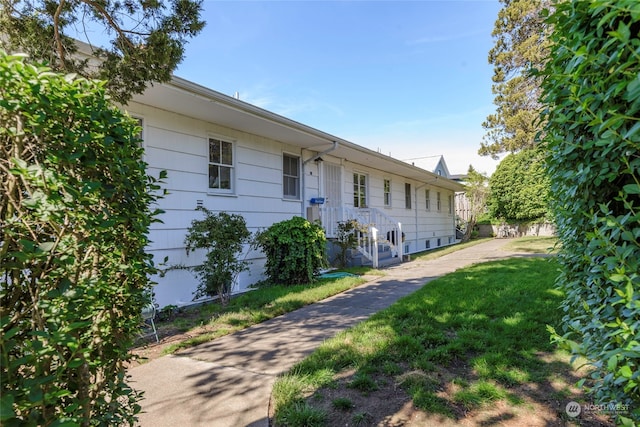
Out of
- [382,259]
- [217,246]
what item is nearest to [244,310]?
[217,246]

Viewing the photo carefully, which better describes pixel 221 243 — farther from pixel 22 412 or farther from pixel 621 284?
pixel 621 284

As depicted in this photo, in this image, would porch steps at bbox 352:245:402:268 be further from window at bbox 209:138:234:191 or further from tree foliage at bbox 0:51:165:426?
tree foliage at bbox 0:51:165:426

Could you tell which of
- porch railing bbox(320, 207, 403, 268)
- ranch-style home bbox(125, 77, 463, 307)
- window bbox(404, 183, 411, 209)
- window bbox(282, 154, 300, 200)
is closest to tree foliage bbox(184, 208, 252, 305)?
ranch-style home bbox(125, 77, 463, 307)

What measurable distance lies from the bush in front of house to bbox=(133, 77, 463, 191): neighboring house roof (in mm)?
2249

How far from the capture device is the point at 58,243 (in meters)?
1.27

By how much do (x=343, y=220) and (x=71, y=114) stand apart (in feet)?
30.2

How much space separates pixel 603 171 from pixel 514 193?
24.4 meters

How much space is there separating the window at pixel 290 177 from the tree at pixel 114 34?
17.4ft

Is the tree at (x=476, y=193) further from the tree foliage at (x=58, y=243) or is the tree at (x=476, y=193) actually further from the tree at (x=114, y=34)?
the tree foliage at (x=58, y=243)

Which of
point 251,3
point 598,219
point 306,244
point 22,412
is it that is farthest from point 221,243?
point 598,219

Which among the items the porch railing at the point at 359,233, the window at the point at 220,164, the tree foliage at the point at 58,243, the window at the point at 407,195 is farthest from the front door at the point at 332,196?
the tree foliage at the point at 58,243

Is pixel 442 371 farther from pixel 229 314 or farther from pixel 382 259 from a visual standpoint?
pixel 382 259

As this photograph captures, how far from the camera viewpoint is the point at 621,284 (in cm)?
140

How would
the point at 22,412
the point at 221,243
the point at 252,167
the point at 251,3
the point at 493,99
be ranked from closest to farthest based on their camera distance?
the point at 22,412 < the point at 221,243 < the point at 251,3 < the point at 252,167 < the point at 493,99
